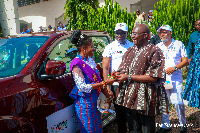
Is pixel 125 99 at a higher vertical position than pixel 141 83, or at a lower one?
lower

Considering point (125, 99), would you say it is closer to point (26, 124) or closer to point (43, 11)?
point (26, 124)

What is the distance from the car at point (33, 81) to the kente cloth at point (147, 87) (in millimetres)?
792

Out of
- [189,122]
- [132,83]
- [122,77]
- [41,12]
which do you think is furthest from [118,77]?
[41,12]

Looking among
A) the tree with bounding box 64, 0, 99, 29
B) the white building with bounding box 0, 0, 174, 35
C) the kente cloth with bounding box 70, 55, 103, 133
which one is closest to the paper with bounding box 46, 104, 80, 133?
the kente cloth with bounding box 70, 55, 103, 133

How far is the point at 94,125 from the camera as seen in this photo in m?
2.50

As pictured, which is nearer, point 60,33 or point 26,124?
point 26,124

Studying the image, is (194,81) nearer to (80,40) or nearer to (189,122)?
(189,122)

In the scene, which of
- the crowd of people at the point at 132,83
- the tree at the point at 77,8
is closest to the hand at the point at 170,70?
the crowd of people at the point at 132,83

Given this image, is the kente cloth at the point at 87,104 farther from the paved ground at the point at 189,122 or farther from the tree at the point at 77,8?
the tree at the point at 77,8

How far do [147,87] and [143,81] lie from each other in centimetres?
10

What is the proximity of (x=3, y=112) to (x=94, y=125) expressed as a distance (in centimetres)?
102

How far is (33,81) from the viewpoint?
233 cm

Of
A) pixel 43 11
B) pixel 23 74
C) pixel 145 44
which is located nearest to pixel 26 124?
pixel 23 74

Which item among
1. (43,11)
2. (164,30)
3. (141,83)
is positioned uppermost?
(43,11)
